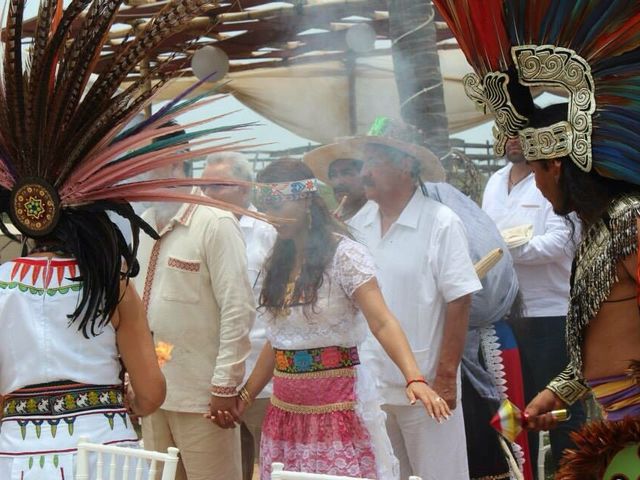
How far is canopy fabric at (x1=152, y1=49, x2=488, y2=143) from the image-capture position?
5859 millimetres

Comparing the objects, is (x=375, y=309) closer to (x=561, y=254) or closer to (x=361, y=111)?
(x=561, y=254)

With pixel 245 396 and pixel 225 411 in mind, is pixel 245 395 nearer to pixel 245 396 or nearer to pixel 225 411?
pixel 245 396

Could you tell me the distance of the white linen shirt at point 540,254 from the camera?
517 centimetres

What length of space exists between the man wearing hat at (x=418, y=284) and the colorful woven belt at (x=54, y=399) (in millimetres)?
1594

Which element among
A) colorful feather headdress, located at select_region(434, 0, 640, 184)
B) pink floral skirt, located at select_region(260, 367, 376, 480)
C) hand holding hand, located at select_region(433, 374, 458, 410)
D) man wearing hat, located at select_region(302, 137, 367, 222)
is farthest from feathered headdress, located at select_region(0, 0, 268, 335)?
man wearing hat, located at select_region(302, 137, 367, 222)

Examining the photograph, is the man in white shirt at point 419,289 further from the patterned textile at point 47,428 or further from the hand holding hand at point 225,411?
the patterned textile at point 47,428


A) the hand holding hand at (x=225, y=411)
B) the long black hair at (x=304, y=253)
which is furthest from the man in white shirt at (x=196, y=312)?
the long black hair at (x=304, y=253)

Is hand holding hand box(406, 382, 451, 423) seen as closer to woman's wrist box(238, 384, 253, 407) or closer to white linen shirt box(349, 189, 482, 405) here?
white linen shirt box(349, 189, 482, 405)

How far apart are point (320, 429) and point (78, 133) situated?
1463 millimetres

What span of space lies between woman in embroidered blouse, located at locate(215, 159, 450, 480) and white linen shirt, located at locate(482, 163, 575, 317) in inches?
56.7

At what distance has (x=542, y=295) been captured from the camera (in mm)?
5285

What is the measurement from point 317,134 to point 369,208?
1.50m

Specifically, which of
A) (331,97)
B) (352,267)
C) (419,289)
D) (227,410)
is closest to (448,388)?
(419,289)

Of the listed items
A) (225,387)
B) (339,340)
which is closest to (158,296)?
(225,387)
